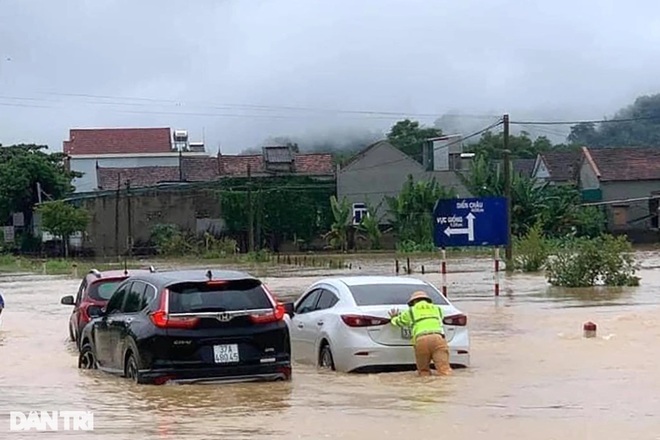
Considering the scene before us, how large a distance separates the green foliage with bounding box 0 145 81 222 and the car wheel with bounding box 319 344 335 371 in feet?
218

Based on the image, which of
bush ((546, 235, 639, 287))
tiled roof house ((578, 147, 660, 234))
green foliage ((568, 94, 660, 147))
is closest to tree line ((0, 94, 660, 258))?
tiled roof house ((578, 147, 660, 234))

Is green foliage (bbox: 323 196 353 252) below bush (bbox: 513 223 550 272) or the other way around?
the other way around

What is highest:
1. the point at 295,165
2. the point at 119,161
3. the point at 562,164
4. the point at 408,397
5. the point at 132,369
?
the point at 119,161

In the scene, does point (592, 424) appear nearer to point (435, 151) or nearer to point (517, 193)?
point (517, 193)

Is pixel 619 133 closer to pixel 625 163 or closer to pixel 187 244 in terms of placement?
pixel 625 163

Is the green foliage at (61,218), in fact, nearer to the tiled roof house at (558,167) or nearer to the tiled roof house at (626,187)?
the tiled roof house at (558,167)

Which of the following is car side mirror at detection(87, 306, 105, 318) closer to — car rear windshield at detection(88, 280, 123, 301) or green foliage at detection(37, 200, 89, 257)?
car rear windshield at detection(88, 280, 123, 301)

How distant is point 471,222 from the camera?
94.6ft

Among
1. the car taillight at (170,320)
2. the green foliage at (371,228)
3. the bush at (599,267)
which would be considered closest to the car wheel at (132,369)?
the car taillight at (170,320)

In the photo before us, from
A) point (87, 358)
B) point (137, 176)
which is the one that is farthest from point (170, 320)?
point (137, 176)

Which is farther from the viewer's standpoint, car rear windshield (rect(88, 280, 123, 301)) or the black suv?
car rear windshield (rect(88, 280, 123, 301))

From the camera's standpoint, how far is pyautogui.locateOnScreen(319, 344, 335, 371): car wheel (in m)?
15.2

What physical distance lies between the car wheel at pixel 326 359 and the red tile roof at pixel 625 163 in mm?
65617

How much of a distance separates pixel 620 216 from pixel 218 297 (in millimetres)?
68187
